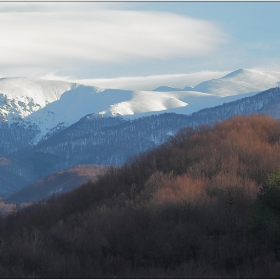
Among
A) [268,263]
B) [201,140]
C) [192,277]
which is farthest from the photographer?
[201,140]

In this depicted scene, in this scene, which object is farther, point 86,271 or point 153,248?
point 153,248

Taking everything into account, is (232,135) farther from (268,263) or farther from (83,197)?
(268,263)

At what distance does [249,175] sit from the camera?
40.7 meters

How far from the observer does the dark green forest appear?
81.6 ft

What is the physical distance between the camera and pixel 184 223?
3216cm

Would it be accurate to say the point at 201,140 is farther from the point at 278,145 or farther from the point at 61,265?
the point at 61,265

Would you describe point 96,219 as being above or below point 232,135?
below

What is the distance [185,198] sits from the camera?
35.7 meters

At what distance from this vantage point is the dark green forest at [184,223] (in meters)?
24.9

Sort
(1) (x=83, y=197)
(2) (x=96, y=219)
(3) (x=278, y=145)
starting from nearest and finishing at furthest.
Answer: (2) (x=96, y=219)
(3) (x=278, y=145)
(1) (x=83, y=197)

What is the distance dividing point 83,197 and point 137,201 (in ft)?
55.7

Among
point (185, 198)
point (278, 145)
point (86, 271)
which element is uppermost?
point (278, 145)

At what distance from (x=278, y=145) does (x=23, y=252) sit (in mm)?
26773

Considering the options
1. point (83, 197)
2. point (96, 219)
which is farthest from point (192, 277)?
point (83, 197)
